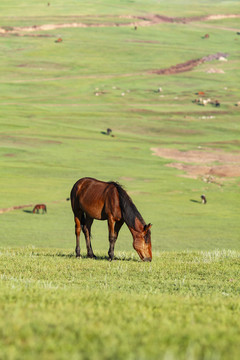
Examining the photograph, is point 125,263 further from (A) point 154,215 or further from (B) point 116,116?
(B) point 116,116

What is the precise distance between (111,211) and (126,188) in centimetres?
3170

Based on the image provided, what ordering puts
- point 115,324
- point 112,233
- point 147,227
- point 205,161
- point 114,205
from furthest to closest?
1. point 205,161
2. point 112,233
3. point 114,205
4. point 147,227
5. point 115,324

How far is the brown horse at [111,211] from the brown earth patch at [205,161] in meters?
38.5

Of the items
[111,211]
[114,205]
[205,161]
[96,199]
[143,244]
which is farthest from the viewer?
[205,161]

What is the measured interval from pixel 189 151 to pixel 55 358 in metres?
64.2

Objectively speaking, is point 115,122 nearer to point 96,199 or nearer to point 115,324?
point 96,199

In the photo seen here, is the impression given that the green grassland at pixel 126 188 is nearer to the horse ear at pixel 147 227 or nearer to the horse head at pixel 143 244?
the horse head at pixel 143 244

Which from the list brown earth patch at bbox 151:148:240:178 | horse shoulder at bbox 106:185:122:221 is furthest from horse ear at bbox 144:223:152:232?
brown earth patch at bbox 151:148:240:178

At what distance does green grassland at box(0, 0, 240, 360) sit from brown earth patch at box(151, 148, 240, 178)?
5.71 feet

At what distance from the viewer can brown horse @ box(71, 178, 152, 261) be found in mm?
16922

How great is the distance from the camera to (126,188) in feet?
161

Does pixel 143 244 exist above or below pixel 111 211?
below

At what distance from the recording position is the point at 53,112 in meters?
92.8

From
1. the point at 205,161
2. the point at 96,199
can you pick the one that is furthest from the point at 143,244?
the point at 205,161
